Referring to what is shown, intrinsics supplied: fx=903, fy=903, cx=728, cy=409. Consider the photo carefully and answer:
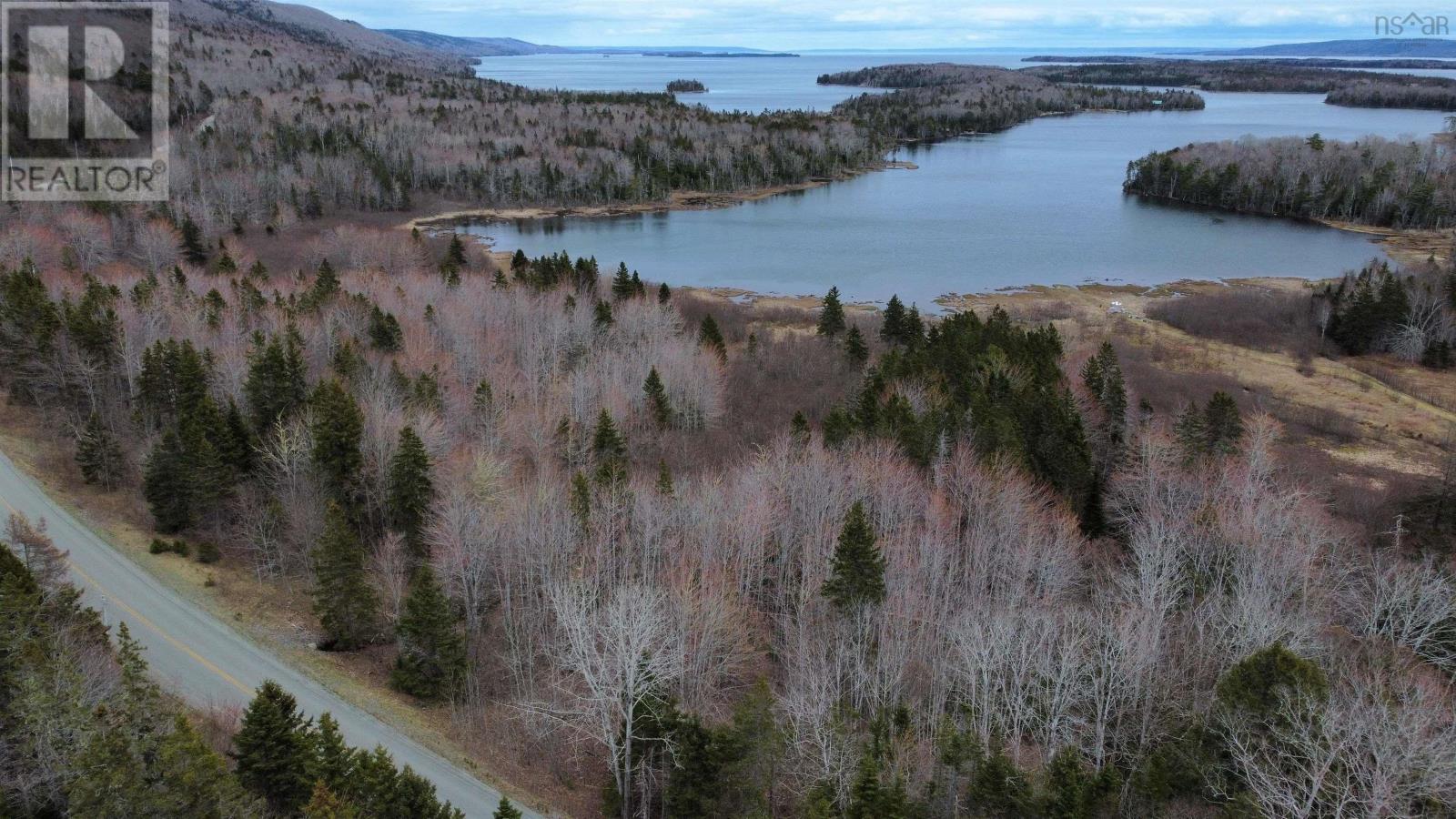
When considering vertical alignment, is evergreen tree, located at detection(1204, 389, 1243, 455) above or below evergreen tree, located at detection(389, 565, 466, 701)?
above

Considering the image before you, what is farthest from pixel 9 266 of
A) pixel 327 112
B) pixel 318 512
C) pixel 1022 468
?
pixel 327 112

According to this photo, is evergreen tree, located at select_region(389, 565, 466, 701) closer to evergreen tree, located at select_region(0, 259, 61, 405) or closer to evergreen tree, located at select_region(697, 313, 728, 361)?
evergreen tree, located at select_region(0, 259, 61, 405)

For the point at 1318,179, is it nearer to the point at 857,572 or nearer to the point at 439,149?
the point at 857,572

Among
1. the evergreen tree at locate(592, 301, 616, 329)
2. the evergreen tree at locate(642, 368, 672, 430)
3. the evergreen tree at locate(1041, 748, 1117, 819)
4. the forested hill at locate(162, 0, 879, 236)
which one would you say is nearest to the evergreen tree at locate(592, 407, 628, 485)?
the evergreen tree at locate(642, 368, 672, 430)

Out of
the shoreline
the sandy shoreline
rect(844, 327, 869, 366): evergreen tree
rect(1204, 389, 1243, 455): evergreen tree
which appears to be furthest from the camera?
the shoreline

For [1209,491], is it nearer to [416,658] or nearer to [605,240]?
[416,658]

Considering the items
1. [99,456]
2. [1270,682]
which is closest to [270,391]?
[99,456]
